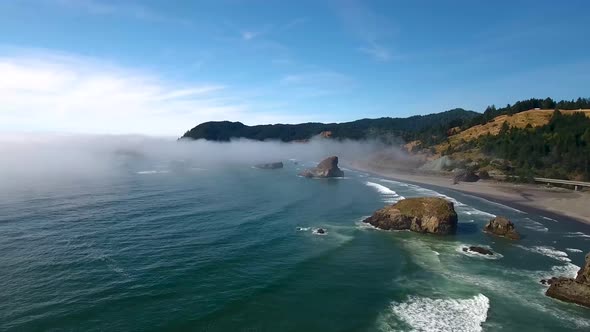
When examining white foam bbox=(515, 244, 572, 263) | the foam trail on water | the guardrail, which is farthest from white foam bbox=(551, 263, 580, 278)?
the guardrail

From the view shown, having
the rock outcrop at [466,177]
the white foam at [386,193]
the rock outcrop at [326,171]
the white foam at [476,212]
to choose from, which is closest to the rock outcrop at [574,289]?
the white foam at [476,212]

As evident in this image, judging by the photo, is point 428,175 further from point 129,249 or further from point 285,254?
point 129,249

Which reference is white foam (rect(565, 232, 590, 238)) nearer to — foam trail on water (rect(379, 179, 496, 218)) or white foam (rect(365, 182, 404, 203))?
foam trail on water (rect(379, 179, 496, 218))

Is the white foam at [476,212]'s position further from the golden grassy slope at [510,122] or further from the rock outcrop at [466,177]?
the golden grassy slope at [510,122]

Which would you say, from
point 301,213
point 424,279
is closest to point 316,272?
point 424,279

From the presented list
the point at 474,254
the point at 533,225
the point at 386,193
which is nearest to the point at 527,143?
the point at 386,193

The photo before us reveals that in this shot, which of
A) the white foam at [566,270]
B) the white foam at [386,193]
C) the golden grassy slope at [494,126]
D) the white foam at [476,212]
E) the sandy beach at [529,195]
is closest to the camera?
the white foam at [566,270]
